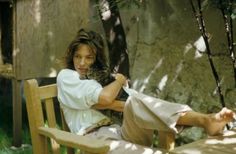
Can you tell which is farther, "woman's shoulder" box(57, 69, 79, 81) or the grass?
the grass

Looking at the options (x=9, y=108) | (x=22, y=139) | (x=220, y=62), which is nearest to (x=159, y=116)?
(x=220, y=62)

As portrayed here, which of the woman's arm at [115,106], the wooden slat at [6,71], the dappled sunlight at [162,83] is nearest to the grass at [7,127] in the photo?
the wooden slat at [6,71]

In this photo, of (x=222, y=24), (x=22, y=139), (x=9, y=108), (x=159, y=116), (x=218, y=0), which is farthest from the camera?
(x=9, y=108)

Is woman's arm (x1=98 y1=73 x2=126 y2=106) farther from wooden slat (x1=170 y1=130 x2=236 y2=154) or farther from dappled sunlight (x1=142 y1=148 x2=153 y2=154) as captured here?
wooden slat (x1=170 y1=130 x2=236 y2=154)

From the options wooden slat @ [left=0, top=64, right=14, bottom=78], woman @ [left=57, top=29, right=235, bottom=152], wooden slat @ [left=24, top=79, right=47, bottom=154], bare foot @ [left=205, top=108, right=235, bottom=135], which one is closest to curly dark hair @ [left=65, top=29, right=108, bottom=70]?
woman @ [left=57, top=29, right=235, bottom=152]

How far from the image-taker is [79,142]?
2223 mm

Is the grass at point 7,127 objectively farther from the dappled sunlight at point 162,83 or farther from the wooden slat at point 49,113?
the wooden slat at point 49,113

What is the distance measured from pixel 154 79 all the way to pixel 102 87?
6.22ft

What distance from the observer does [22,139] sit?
467cm

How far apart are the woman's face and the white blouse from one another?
0.08 m

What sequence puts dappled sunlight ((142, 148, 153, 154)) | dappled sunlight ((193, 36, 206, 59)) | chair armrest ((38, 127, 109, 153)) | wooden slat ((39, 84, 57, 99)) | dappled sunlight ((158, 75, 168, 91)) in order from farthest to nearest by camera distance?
dappled sunlight ((158, 75, 168, 91))
dappled sunlight ((193, 36, 206, 59))
wooden slat ((39, 84, 57, 99))
dappled sunlight ((142, 148, 153, 154))
chair armrest ((38, 127, 109, 153))

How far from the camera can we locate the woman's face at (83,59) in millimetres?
3109

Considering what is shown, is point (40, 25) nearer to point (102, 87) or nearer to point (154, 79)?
point (154, 79)

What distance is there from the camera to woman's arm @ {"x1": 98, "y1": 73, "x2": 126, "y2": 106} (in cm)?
288
